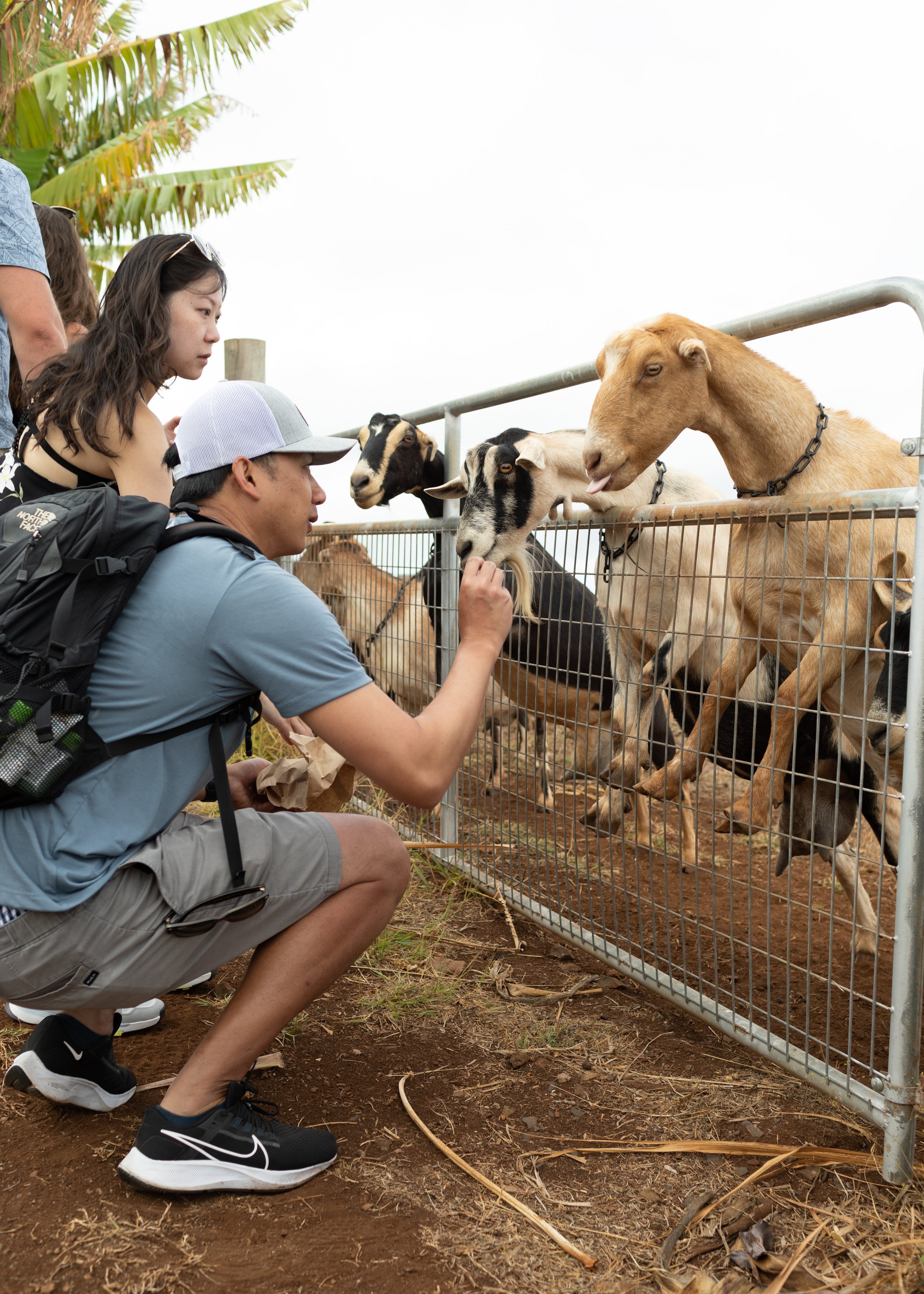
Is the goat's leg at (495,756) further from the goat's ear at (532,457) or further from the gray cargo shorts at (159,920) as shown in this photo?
the gray cargo shorts at (159,920)

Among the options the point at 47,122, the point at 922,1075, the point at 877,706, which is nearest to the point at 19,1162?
the point at 877,706

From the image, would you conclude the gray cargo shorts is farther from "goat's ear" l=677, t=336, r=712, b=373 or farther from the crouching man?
"goat's ear" l=677, t=336, r=712, b=373

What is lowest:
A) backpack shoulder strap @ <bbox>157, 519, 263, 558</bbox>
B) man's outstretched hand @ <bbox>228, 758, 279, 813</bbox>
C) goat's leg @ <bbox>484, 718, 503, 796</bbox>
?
goat's leg @ <bbox>484, 718, 503, 796</bbox>

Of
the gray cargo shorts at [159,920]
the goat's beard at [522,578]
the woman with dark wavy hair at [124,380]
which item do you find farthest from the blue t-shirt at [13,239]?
the goat's beard at [522,578]

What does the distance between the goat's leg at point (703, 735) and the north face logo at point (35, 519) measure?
1666 millimetres

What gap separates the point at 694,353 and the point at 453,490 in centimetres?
153

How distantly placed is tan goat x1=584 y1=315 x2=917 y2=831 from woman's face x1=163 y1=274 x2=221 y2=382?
109cm

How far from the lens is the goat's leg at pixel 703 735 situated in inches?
102

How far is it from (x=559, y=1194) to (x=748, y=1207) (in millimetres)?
367

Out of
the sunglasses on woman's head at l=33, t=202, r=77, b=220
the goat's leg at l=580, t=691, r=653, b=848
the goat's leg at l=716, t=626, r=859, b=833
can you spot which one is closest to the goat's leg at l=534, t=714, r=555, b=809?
the goat's leg at l=580, t=691, r=653, b=848

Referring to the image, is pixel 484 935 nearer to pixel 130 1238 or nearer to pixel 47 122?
pixel 130 1238

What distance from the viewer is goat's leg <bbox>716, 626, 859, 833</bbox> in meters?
2.33

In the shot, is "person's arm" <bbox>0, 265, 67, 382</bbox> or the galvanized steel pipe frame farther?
"person's arm" <bbox>0, 265, 67, 382</bbox>

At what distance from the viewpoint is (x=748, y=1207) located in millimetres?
1879
